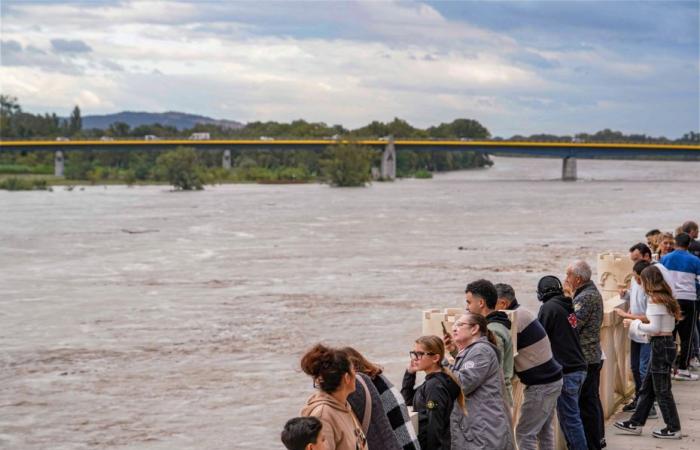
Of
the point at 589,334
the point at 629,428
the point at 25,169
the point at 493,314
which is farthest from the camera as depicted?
the point at 25,169

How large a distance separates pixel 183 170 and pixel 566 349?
376ft

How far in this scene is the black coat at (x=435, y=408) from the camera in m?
6.16

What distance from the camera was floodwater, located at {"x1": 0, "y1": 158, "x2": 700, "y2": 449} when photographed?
1714 centimetres

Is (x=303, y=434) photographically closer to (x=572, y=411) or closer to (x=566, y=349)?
(x=566, y=349)

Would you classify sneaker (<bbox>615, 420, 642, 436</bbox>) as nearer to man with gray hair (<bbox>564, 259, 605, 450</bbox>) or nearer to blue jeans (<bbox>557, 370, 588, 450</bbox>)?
man with gray hair (<bbox>564, 259, 605, 450</bbox>)

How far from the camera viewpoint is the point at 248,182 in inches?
5689

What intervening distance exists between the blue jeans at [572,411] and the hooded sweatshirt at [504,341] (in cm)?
132

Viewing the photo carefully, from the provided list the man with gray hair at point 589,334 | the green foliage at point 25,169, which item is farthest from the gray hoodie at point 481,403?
the green foliage at point 25,169

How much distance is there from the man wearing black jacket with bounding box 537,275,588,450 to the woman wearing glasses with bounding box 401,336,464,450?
2.07 m

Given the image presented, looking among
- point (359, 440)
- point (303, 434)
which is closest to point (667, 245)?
point (359, 440)

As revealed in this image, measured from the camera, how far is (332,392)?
515 cm

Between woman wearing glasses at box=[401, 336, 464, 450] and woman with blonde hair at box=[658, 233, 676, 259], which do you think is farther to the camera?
woman with blonde hair at box=[658, 233, 676, 259]

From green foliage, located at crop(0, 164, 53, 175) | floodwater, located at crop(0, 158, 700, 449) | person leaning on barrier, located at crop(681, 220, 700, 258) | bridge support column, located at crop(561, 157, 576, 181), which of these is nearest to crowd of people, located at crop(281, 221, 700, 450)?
person leaning on barrier, located at crop(681, 220, 700, 258)

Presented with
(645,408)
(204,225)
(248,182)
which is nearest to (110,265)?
(204,225)
